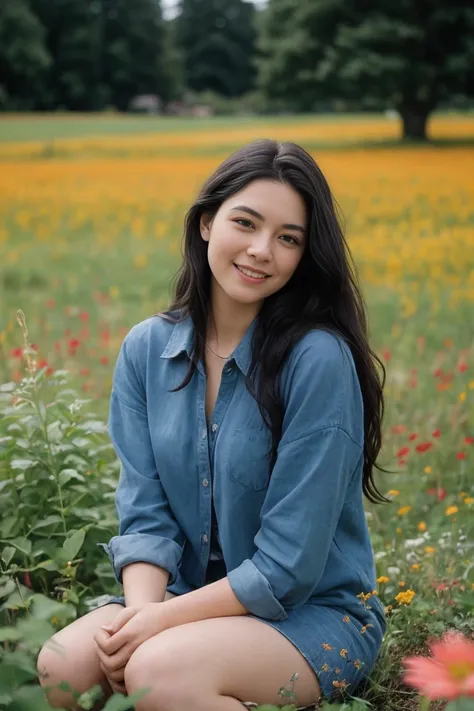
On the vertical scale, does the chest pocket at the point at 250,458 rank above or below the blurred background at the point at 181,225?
above

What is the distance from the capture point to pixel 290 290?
2062mm

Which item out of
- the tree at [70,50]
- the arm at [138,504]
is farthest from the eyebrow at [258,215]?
the tree at [70,50]

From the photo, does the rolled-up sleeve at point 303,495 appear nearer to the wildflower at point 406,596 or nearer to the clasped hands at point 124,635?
the clasped hands at point 124,635

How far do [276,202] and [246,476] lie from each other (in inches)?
20.8

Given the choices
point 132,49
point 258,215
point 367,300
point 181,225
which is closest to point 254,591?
point 258,215

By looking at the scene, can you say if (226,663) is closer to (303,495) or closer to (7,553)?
(303,495)

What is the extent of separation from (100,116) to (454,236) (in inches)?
259

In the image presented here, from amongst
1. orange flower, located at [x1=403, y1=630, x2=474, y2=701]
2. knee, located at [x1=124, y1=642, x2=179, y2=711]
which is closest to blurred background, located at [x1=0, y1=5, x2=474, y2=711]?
knee, located at [x1=124, y1=642, x2=179, y2=711]

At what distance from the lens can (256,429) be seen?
6.38 feet

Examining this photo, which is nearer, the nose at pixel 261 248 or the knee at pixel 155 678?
the knee at pixel 155 678

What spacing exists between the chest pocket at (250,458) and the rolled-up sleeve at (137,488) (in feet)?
0.67

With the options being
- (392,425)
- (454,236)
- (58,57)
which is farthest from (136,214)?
(392,425)

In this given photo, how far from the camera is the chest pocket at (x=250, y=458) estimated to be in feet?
6.35

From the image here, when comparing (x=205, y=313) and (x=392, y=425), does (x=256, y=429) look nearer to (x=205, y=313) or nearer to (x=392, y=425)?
(x=205, y=313)
